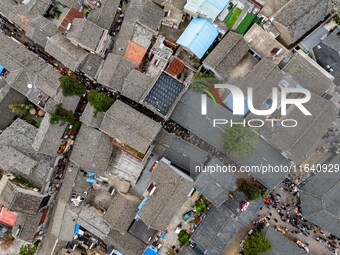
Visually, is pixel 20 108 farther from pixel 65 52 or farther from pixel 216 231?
pixel 216 231

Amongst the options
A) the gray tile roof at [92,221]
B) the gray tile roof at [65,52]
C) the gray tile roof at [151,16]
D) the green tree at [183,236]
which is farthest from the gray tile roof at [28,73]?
the green tree at [183,236]

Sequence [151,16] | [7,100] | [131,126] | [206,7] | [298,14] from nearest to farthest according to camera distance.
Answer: [131,126], [298,14], [206,7], [151,16], [7,100]

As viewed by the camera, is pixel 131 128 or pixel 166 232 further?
pixel 166 232

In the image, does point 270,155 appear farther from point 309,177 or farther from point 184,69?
point 184,69

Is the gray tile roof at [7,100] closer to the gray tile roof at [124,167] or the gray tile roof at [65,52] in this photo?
the gray tile roof at [65,52]

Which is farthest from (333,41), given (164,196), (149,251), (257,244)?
(149,251)

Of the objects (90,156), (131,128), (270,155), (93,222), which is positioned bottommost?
(93,222)

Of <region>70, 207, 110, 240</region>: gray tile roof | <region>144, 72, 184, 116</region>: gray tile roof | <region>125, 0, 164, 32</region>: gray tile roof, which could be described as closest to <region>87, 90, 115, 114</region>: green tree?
<region>144, 72, 184, 116</region>: gray tile roof

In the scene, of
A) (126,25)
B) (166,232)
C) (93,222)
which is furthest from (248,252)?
(126,25)
